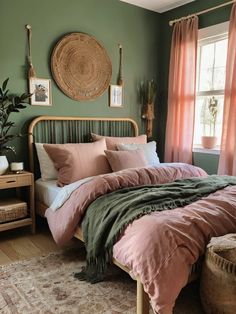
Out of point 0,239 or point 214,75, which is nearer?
point 0,239

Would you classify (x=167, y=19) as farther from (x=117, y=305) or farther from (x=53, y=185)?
(x=117, y=305)

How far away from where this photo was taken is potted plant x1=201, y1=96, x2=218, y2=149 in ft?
11.3

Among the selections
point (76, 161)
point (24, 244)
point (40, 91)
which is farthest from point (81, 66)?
point (24, 244)

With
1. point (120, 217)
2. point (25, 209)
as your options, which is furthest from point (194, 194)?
point (25, 209)

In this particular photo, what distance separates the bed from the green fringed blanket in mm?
68

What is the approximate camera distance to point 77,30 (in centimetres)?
326

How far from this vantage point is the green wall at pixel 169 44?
3.32 metres

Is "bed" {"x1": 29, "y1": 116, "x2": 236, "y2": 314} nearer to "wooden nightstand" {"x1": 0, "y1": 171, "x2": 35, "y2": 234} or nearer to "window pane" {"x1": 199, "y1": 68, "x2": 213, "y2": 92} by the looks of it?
"wooden nightstand" {"x1": 0, "y1": 171, "x2": 35, "y2": 234}

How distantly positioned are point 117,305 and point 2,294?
773mm

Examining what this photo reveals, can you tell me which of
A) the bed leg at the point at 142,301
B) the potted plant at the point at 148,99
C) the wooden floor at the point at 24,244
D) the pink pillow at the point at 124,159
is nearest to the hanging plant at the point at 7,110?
the wooden floor at the point at 24,244

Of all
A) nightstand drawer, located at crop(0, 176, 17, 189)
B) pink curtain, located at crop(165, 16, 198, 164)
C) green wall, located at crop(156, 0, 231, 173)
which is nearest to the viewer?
nightstand drawer, located at crop(0, 176, 17, 189)

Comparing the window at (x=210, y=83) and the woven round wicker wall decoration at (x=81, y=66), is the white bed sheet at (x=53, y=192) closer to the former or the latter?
the woven round wicker wall decoration at (x=81, y=66)

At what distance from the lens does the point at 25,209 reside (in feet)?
8.95

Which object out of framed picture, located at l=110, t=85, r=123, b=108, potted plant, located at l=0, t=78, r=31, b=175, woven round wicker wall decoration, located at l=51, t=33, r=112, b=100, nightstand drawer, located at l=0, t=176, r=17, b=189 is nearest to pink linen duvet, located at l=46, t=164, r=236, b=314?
nightstand drawer, located at l=0, t=176, r=17, b=189
